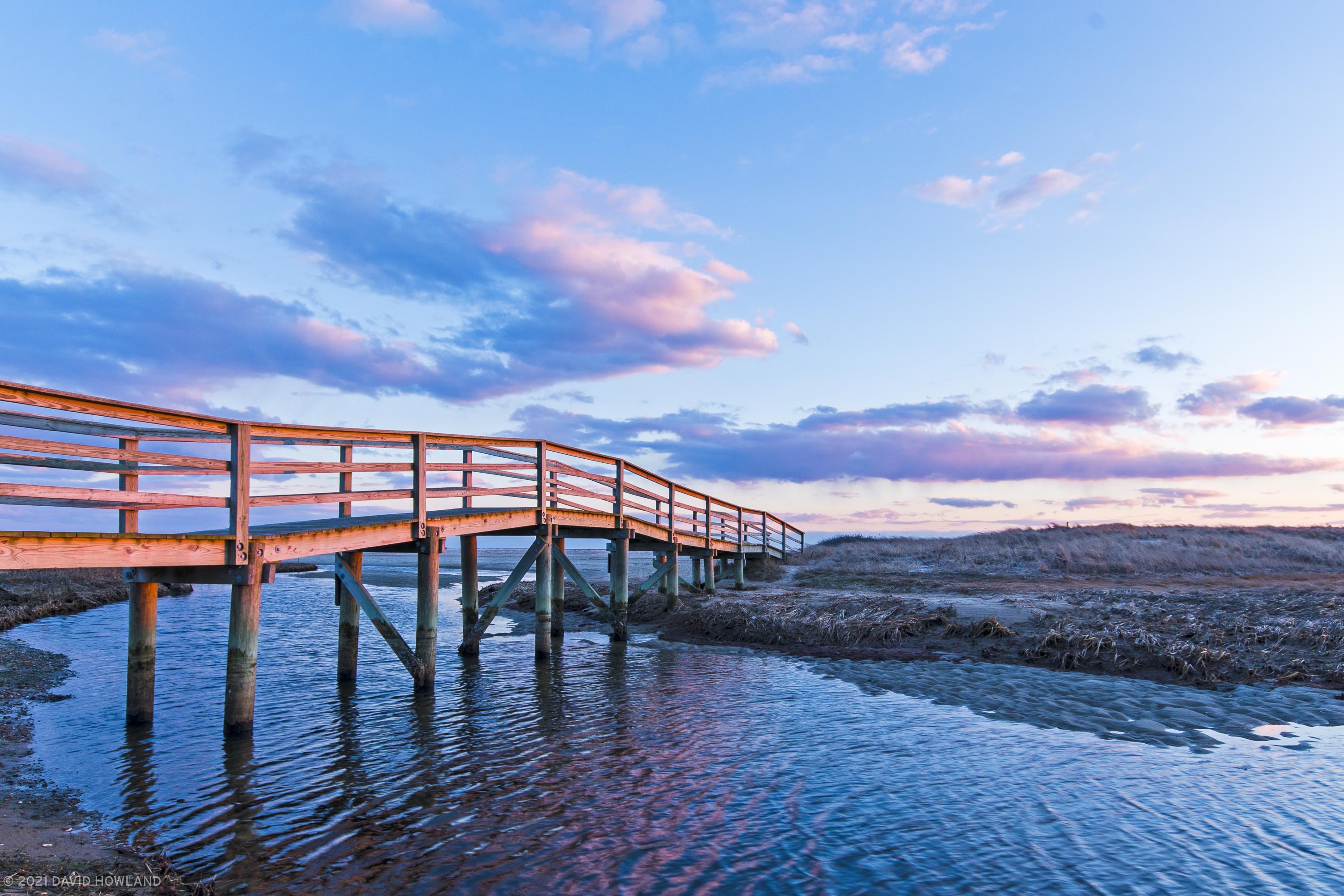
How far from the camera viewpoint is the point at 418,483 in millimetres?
11984

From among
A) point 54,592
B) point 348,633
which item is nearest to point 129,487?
point 348,633

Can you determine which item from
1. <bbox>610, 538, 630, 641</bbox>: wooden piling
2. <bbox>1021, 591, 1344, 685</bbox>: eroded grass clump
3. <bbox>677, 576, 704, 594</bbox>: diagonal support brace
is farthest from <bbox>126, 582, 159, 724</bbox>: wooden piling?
<bbox>677, 576, 704, 594</bbox>: diagonal support brace

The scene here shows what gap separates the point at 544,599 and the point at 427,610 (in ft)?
11.1

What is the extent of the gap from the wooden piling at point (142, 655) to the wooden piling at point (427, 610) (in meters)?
3.46

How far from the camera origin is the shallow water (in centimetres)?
568

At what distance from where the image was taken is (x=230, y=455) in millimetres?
8750

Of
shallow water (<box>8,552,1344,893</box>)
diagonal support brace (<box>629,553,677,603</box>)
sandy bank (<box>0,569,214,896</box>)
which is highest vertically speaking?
diagonal support brace (<box>629,553,677,603</box>)

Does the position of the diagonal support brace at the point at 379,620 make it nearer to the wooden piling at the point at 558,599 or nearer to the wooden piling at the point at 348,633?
the wooden piling at the point at 348,633

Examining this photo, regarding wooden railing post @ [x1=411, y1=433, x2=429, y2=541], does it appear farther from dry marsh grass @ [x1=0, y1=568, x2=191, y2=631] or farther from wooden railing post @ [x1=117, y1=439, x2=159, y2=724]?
dry marsh grass @ [x1=0, y1=568, x2=191, y2=631]

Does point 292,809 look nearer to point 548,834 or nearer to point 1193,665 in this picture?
Answer: point 548,834

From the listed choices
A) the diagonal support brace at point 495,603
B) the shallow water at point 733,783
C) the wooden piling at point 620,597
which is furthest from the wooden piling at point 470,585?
the shallow water at point 733,783

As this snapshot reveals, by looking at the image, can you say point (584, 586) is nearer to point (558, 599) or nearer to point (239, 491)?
point (558, 599)

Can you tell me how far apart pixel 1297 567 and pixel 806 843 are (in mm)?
32217

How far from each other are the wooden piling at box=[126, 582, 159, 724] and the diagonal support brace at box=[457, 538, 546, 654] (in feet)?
18.8
